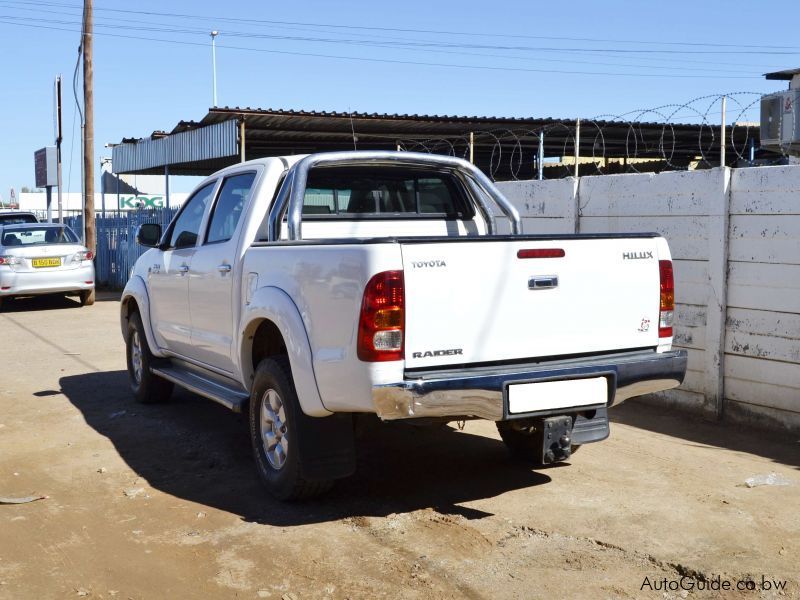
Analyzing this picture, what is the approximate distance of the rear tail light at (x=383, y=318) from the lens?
4.39 metres

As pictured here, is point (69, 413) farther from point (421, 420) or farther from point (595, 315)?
point (595, 315)

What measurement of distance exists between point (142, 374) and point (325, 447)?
3.60 meters

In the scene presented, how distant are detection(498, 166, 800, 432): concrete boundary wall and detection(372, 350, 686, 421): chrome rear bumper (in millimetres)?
2489

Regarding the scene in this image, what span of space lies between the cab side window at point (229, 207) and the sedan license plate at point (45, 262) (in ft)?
36.5

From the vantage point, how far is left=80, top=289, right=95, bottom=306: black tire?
17578 millimetres

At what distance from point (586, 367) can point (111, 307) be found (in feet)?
46.3

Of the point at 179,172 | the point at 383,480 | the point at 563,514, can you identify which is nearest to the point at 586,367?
the point at 563,514

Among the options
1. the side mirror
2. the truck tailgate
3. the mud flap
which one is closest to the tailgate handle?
the truck tailgate

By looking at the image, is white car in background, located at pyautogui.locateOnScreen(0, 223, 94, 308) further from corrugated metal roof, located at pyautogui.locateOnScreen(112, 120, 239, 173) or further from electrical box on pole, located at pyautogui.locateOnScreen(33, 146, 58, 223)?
electrical box on pole, located at pyautogui.locateOnScreen(33, 146, 58, 223)

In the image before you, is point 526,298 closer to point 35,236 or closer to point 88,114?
point 35,236

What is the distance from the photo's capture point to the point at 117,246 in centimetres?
2173

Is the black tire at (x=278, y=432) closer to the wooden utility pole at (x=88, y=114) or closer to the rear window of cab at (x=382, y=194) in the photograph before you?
the rear window of cab at (x=382, y=194)

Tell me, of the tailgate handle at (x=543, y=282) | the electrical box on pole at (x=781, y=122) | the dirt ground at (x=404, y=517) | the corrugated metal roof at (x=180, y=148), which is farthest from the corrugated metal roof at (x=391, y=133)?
the tailgate handle at (x=543, y=282)

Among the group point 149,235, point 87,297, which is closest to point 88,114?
point 87,297
